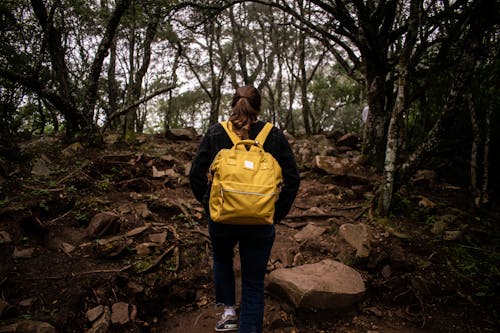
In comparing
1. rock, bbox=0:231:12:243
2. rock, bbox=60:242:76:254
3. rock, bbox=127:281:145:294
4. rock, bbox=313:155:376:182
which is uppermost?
rock, bbox=313:155:376:182

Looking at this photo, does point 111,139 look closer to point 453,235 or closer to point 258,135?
point 258,135

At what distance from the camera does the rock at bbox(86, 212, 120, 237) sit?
4015 millimetres

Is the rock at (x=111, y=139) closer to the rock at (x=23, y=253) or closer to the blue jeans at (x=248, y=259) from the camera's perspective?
the rock at (x=23, y=253)

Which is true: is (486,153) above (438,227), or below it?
above

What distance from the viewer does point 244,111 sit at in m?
2.28

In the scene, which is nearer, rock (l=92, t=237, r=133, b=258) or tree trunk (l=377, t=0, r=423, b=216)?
rock (l=92, t=237, r=133, b=258)

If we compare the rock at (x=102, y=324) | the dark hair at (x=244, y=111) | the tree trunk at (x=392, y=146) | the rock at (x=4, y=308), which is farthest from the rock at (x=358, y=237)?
the rock at (x=4, y=308)

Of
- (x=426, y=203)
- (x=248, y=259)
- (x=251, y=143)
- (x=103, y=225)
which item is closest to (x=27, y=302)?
(x=103, y=225)

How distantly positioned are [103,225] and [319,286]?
3.16 m

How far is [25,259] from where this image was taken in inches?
132

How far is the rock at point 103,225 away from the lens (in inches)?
158

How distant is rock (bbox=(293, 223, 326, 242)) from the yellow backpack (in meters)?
2.81

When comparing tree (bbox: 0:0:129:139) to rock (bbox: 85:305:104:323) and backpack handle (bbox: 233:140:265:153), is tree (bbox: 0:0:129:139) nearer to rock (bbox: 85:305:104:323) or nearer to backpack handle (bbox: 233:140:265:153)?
rock (bbox: 85:305:104:323)

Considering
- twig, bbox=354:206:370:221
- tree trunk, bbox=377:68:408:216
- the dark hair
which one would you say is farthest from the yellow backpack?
twig, bbox=354:206:370:221
